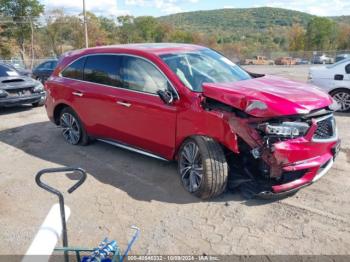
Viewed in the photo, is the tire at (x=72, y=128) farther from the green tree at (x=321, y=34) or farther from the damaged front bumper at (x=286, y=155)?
the green tree at (x=321, y=34)

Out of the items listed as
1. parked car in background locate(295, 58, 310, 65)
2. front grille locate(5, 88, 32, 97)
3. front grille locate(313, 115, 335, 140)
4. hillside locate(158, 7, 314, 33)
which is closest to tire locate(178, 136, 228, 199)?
front grille locate(313, 115, 335, 140)


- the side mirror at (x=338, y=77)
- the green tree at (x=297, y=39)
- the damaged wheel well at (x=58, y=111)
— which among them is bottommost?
the damaged wheel well at (x=58, y=111)

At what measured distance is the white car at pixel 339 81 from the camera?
8352 millimetres

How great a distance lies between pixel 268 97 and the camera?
3695 millimetres

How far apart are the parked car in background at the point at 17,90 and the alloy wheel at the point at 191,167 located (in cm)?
676

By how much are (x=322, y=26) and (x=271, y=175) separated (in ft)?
302

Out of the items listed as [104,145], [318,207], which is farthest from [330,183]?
[104,145]

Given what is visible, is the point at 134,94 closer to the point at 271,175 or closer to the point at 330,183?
the point at 271,175

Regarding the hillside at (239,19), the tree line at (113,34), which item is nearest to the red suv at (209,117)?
the tree line at (113,34)

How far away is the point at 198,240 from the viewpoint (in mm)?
3350

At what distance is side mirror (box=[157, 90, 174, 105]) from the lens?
13.8ft

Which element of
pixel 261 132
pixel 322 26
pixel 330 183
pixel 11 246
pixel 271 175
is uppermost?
pixel 322 26

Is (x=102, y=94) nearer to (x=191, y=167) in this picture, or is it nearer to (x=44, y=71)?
(x=191, y=167)

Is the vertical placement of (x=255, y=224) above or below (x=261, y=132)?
below
